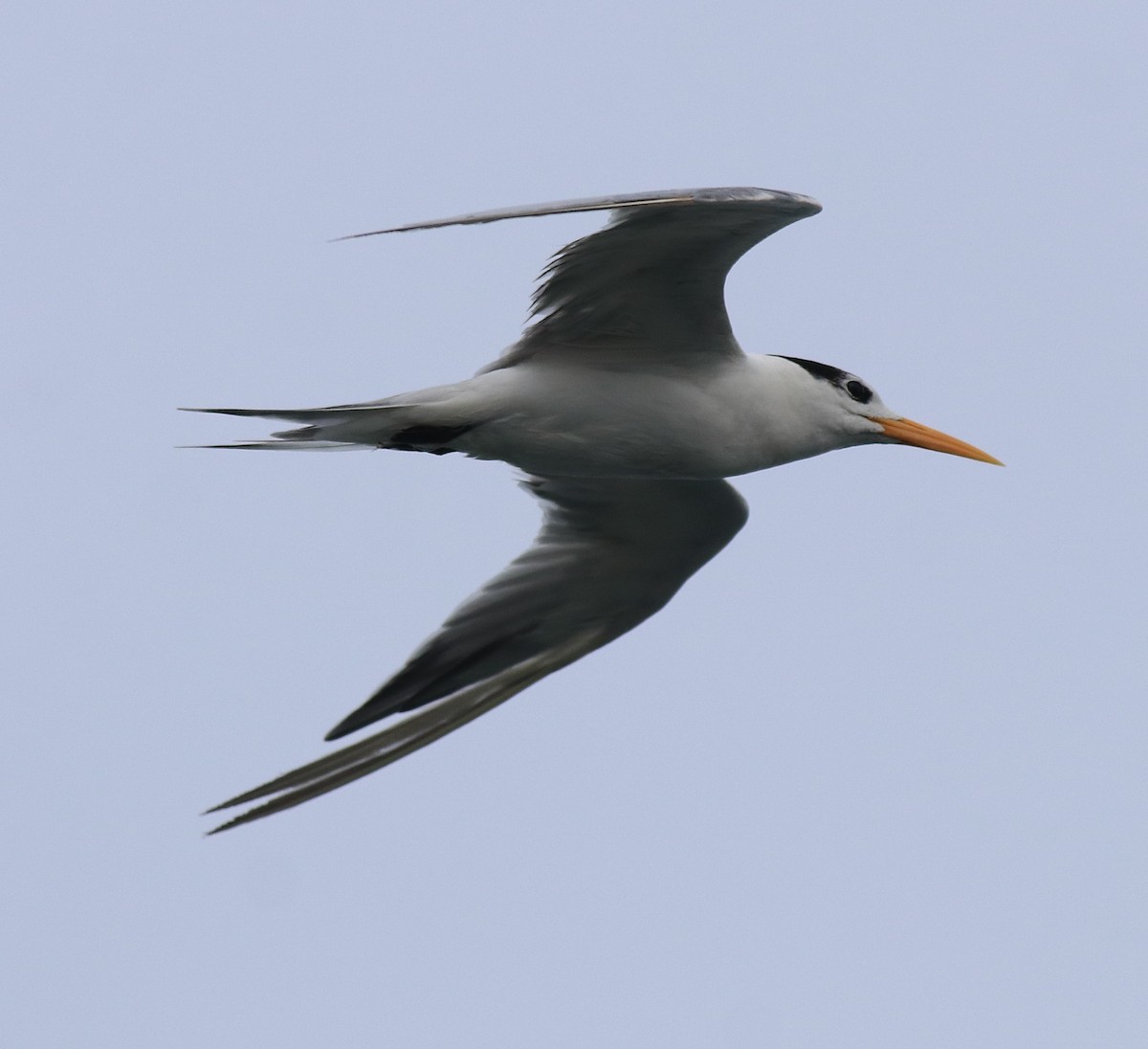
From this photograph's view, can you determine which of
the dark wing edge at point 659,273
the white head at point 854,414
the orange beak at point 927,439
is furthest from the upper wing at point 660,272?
the orange beak at point 927,439

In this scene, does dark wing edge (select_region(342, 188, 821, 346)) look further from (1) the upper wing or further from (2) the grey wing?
(2) the grey wing

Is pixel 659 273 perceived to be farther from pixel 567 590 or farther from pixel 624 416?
pixel 567 590

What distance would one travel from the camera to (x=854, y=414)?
30.2 ft

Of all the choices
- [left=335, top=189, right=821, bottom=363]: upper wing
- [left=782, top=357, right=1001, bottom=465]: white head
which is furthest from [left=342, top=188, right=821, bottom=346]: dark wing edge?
[left=782, top=357, right=1001, bottom=465]: white head

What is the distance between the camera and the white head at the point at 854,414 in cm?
908

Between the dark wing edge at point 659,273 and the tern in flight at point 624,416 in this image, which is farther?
the tern in flight at point 624,416

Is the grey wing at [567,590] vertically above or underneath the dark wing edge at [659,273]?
underneath

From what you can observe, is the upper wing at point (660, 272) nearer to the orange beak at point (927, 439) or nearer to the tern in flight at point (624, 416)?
the tern in flight at point (624, 416)

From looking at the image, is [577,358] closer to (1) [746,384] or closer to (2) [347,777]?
(1) [746,384]

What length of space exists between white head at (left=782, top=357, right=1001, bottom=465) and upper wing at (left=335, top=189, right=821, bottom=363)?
0.52 m

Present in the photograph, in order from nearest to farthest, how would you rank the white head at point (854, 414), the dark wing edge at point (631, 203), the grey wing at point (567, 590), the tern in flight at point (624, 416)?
the dark wing edge at point (631, 203) → the tern in flight at point (624, 416) → the white head at point (854, 414) → the grey wing at point (567, 590)

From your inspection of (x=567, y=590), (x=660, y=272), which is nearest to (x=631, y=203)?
(x=660, y=272)

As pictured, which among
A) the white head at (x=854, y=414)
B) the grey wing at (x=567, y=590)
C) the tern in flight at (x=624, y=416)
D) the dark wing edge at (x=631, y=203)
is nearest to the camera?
the dark wing edge at (x=631, y=203)

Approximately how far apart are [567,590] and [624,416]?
5.76 feet
